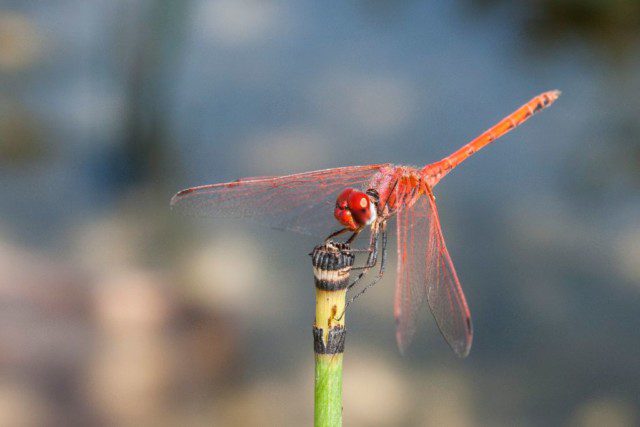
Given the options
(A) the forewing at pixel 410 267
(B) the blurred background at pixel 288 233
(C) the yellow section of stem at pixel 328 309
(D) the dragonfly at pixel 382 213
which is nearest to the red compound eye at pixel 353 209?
(D) the dragonfly at pixel 382 213

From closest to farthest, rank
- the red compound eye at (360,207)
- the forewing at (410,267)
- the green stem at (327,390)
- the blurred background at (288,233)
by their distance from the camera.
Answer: the green stem at (327,390)
the red compound eye at (360,207)
the forewing at (410,267)
the blurred background at (288,233)

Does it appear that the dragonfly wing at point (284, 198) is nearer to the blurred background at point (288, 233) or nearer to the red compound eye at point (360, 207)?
the red compound eye at point (360, 207)

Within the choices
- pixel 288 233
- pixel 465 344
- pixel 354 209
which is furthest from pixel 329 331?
pixel 288 233

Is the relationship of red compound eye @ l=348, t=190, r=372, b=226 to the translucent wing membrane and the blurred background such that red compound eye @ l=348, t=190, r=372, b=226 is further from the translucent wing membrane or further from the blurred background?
the blurred background

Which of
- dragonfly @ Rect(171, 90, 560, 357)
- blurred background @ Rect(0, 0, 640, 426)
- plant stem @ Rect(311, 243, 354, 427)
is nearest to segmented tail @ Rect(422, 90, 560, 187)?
dragonfly @ Rect(171, 90, 560, 357)

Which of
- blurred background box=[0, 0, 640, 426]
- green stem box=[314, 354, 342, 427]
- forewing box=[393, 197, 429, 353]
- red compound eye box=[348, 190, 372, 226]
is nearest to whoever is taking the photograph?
green stem box=[314, 354, 342, 427]

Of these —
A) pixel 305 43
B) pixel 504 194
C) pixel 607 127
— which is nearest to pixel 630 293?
pixel 504 194

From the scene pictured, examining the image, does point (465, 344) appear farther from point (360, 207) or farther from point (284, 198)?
point (284, 198)
